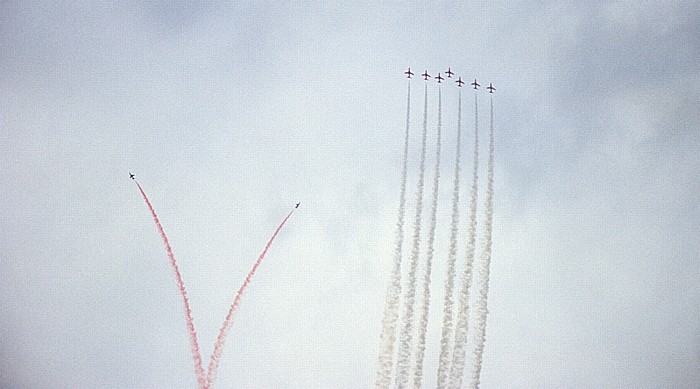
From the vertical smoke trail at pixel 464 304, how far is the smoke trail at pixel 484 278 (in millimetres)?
350

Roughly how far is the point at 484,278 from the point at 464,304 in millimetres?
888

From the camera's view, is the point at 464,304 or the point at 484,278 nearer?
the point at 464,304

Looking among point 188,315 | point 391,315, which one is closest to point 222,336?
point 188,315

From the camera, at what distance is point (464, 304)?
14711mm

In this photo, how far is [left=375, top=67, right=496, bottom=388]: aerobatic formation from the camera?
45.7 feet

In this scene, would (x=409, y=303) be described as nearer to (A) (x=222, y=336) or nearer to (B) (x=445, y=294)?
(B) (x=445, y=294)

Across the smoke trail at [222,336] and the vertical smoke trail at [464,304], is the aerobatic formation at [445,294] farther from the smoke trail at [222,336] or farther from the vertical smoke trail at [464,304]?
the smoke trail at [222,336]

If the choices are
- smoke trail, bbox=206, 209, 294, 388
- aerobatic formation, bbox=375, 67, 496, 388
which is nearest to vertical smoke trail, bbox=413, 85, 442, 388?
aerobatic formation, bbox=375, 67, 496, 388

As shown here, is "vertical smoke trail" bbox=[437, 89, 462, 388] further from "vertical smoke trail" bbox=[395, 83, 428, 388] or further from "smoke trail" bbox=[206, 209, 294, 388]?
"smoke trail" bbox=[206, 209, 294, 388]

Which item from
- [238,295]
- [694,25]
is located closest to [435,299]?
[238,295]

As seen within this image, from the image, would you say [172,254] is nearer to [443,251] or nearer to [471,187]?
[443,251]

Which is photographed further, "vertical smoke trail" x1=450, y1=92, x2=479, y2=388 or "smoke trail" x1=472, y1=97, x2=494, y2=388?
"smoke trail" x1=472, y1=97, x2=494, y2=388

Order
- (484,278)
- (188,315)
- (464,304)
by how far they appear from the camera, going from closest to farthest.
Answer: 1. (188,315)
2. (464,304)
3. (484,278)

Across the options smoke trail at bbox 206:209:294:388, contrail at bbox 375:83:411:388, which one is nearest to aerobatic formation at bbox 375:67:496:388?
contrail at bbox 375:83:411:388
